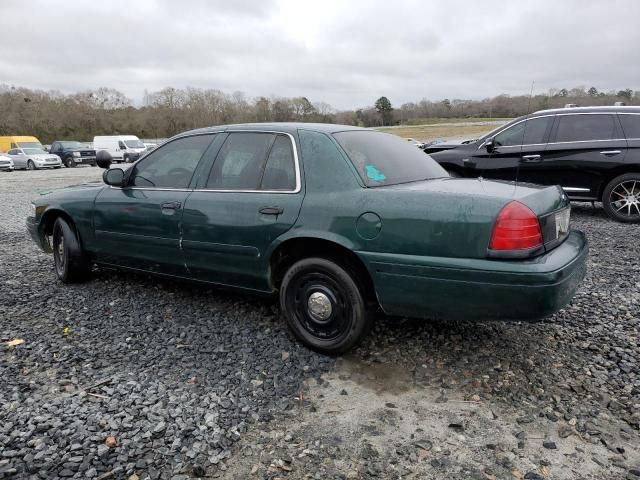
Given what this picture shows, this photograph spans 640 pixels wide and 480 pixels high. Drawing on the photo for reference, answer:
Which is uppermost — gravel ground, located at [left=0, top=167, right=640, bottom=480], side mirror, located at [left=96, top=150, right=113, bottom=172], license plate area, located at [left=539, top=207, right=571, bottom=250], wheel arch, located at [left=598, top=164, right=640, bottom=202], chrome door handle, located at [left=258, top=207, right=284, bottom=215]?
side mirror, located at [left=96, top=150, right=113, bottom=172]

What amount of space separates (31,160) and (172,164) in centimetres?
2896

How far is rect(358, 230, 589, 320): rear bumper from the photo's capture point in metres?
2.56

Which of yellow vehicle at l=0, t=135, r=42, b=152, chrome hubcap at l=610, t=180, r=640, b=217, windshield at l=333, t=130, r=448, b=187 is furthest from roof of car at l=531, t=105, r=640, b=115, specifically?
yellow vehicle at l=0, t=135, r=42, b=152

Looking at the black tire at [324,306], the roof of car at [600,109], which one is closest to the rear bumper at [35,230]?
the black tire at [324,306]

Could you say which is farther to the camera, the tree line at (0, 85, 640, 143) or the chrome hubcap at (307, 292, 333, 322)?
the tree line at (0, 85, 640, 143)

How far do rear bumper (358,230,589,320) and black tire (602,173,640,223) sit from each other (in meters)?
5.33

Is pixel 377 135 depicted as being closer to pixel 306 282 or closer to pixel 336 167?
pixel 336 167

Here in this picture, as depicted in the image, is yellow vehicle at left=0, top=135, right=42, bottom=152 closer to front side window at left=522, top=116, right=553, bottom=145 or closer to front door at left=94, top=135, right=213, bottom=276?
front door at left=94, top=135, right=213, bottom=276

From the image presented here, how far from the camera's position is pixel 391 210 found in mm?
2834

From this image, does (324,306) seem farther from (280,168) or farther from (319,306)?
(280,168)

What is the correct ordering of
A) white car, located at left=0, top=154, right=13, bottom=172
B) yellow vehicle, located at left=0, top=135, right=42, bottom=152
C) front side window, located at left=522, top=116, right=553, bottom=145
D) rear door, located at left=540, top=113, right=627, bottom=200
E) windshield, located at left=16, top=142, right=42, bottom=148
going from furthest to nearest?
yellow vehicle, located at left=0, top=135, right=42, bottom=152
windshield, located at left=16, top=142, right=42, bottom=148
white car, located at left=0, top=154, right=13, bottom=172
front side window, located at left=522, top=116, right=553, bottom=145
rear door, located at left=540, top=113, right=627, bottom=200

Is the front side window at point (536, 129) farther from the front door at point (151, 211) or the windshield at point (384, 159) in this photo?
the front door at point (151, 211)

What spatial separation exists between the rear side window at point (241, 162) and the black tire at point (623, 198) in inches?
243

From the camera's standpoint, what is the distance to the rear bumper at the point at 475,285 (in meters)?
2.56
